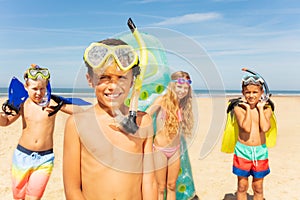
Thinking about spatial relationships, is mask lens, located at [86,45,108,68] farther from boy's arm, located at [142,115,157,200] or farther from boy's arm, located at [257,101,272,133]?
boy's arm, located at [257,101,272,133]

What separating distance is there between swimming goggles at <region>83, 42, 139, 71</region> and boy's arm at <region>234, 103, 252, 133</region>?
2.82 meters

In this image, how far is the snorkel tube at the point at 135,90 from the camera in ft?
6.14

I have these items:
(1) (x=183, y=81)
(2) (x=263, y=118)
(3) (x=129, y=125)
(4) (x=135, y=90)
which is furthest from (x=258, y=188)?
(4) (x=135, y=90)

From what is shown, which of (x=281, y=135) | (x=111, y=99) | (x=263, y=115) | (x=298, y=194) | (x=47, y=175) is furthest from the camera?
(x=281, y=135)

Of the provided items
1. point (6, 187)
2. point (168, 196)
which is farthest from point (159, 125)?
point (6, 187)

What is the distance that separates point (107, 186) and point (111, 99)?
592mm

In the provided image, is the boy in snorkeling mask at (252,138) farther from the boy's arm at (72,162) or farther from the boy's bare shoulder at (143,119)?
the boy's arm at (72,162)

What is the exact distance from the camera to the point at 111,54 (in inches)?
76.2

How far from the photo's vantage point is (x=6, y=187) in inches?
230

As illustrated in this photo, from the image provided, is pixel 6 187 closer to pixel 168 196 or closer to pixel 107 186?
pixel 168 196

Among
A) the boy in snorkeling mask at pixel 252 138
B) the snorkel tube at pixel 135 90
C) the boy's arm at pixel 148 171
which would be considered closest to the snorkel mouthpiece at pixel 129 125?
the snorkel tube at pixel 135 90

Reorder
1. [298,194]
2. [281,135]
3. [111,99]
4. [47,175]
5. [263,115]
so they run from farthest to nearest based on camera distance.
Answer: [281,135] → [298,194] → [263,115] → [47,175] → [111,99]

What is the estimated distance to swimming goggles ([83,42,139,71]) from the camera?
1927 millimetres

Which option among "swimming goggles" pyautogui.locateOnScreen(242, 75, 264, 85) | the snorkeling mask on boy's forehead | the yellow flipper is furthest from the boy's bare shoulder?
the yellow flipper
